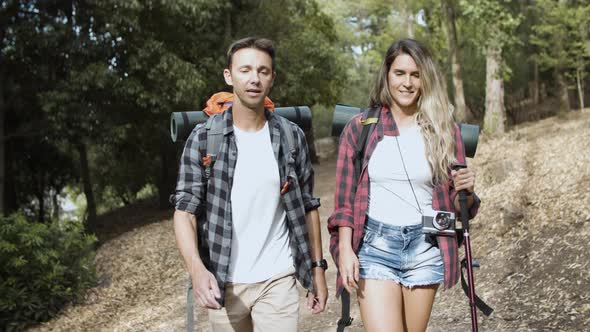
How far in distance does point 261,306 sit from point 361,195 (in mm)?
692

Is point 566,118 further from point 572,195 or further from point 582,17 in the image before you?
point 572,195

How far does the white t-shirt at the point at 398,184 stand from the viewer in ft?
9.55

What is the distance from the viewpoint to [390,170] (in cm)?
293

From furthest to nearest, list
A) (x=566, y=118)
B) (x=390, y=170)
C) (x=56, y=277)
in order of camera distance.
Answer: (x=566, y=118) < (x=56, y=277) < (x=390, y=170)

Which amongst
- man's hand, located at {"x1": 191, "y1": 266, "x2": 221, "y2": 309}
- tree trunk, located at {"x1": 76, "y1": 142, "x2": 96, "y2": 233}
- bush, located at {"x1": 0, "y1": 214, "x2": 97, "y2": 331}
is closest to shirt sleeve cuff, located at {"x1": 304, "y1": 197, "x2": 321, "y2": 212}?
man's hand, located at {"x1": 191, "y1": 266, "x2": 221, "y2": 309}

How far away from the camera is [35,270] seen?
913 cm

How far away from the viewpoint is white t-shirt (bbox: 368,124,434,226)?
115 inches

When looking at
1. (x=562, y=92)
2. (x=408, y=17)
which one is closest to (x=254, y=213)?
(x=408, y=17)

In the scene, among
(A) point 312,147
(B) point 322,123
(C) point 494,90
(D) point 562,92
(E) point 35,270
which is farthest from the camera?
(B) point 322,123

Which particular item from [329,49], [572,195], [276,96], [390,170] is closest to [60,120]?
[276,96]

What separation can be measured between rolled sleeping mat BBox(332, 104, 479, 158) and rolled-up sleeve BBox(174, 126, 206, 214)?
0.75 m

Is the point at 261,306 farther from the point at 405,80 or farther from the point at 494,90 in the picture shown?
the point at 494,90

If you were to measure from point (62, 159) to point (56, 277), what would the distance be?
10.6m

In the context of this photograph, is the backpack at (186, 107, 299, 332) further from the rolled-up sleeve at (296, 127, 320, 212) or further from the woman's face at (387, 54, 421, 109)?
the woman's face at (387, 54, 421, 109)
